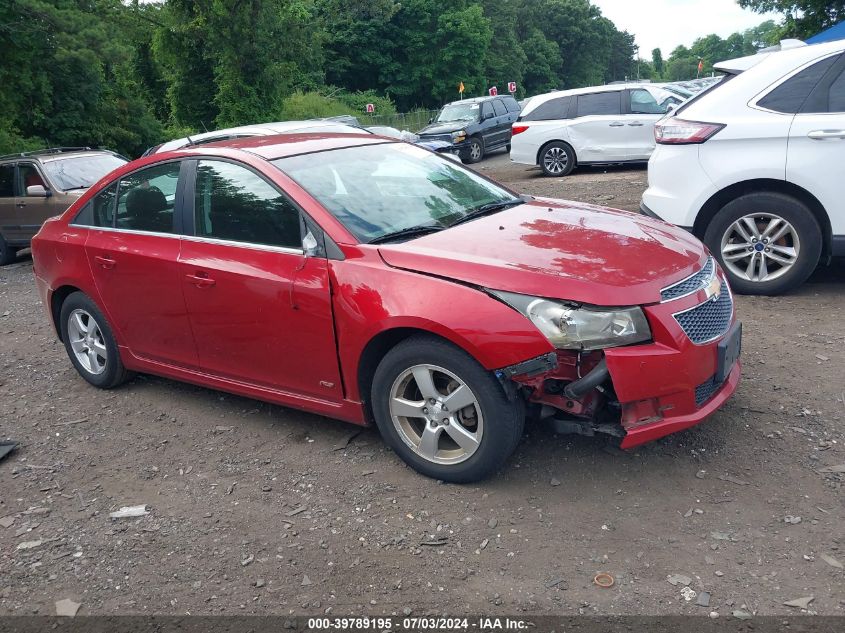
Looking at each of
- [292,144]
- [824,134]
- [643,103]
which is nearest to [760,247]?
[824,134]

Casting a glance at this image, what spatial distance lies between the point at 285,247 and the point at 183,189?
3.23ft

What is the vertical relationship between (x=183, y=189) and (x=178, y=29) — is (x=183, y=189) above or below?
below

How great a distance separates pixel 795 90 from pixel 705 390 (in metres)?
3.37

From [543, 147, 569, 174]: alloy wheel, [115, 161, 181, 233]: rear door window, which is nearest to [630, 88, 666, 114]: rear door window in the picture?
[543, 147, 569, 174]: alloy wheel

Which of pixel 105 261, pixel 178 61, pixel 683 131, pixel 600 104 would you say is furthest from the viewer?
pixel 178 61

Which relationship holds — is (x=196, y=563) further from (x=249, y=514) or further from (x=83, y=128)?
(x=83, y=128)

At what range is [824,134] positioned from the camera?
5.64 meters

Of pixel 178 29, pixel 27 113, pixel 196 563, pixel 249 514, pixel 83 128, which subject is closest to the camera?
pixel 196 563

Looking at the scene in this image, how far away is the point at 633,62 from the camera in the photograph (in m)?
120

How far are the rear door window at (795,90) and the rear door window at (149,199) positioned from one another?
4.35 metres

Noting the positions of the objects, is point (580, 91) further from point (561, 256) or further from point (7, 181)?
point (561, 256)

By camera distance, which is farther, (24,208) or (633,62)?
(633,62)

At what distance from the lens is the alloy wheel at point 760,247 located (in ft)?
19.3

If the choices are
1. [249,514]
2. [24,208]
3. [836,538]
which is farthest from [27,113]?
[836,538]
